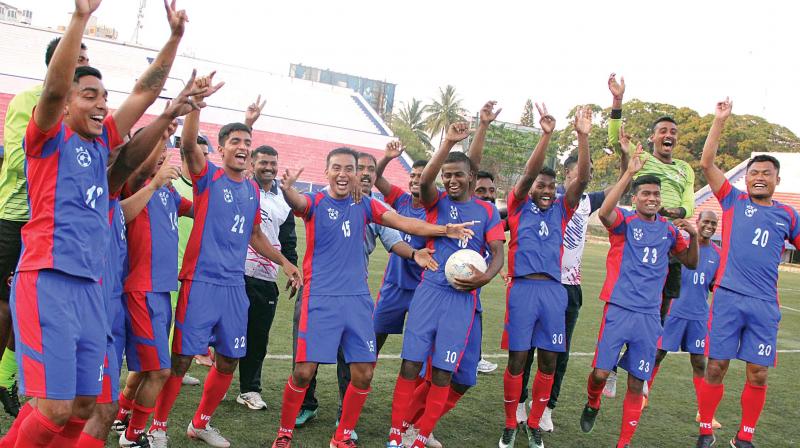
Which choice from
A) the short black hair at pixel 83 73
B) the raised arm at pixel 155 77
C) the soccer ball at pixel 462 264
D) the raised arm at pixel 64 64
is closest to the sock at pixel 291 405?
→ the soccer ball at pixel 462 264

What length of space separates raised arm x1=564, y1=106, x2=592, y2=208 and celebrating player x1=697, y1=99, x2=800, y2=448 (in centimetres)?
118

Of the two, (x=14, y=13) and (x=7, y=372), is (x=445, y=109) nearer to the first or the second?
(x=14, y=13)

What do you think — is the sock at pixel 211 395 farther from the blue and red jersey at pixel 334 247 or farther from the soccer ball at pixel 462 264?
the soccer ball at pixel 462 264

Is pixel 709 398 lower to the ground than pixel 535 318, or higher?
lower

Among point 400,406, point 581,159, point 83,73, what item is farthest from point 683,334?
point 83,73

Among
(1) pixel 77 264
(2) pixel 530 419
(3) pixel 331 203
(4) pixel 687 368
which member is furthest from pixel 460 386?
(4) pixel 687 368

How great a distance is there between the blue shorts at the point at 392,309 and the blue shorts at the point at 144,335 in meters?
2.27

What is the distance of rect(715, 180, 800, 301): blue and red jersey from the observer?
264 inches

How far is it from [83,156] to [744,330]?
573 cm

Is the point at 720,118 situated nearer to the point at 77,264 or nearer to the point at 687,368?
the point at 687,368

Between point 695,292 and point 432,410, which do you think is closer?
point 432,410

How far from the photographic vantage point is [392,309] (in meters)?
6.84

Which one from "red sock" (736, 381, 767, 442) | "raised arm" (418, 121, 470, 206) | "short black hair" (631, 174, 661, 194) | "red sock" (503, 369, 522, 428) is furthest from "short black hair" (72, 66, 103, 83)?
"red sock" (736, 381, 767, 442)

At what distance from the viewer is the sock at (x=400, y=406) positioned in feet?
18.7
